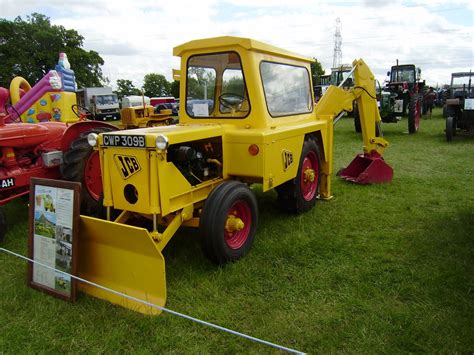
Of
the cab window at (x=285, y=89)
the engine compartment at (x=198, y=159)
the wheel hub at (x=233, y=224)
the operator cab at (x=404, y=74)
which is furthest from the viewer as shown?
the operator cab at (x=404, y=74)

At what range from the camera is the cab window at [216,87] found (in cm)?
412

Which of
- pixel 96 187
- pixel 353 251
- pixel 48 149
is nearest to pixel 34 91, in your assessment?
pixel 48 149

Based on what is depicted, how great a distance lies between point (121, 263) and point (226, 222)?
992 millimetres

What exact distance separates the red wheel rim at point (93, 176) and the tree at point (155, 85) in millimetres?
56545

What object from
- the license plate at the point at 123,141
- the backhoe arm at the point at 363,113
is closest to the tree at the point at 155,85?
the backhoe arm at the point at 363,113

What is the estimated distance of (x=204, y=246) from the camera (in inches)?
135

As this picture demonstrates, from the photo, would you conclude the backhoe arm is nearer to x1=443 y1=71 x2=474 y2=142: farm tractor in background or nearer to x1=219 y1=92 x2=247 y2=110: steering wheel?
x1=219 y1=92 x2=247 y2=110: steering wheel

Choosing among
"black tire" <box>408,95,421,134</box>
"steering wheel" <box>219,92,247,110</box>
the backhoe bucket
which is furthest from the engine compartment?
"black tire" <box>408,95,421,134</box>

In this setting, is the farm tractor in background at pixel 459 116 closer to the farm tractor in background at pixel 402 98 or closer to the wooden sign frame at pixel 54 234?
the farm tractor in background at pixel 402 98

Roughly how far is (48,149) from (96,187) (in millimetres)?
852

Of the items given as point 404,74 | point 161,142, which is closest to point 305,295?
point 161,142

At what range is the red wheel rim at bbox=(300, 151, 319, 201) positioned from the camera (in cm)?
508

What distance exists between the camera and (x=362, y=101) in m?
6.09

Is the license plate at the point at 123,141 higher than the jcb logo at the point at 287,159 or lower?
higher
